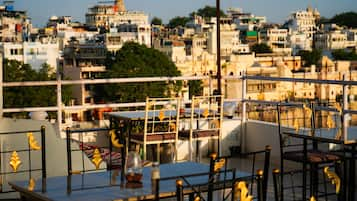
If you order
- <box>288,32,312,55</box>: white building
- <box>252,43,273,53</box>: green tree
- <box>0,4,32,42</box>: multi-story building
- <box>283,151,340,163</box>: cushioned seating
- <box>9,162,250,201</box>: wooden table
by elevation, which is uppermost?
<box>0,4,32,42</box>: multi-story building

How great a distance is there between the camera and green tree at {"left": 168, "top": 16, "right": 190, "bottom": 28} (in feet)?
360

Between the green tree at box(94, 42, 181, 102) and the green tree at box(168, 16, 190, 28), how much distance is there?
54.1 meters

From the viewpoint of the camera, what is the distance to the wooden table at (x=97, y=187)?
2.52 meters

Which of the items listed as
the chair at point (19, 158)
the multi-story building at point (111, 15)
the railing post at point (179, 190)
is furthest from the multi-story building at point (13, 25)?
the railing post at point (179, 190)

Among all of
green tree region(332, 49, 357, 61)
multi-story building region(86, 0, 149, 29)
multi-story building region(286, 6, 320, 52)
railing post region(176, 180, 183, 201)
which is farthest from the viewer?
multi-story building region(286, 6, 320, 52)

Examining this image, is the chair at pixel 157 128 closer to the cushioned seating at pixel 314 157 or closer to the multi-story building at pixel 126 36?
the cushioned seating at pixel 314 157

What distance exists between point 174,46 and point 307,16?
165 ft

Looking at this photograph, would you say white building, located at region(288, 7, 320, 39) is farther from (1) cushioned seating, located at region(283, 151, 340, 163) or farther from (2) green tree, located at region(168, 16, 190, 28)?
(1) cushioned seating, located at region(283, 151, 340, 163)

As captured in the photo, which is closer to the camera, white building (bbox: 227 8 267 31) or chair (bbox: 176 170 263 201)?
chair (bbox: 176 170 263 201)

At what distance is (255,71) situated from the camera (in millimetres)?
64188

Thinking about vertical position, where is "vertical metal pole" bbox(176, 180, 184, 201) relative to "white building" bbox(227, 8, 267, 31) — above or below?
below

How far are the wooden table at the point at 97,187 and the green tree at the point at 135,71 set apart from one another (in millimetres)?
42482

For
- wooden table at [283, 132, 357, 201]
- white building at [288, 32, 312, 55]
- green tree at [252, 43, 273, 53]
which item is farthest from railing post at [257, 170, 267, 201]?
white building at [288, 32, 312, 55]

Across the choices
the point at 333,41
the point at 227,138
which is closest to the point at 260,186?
the point at 227,138
